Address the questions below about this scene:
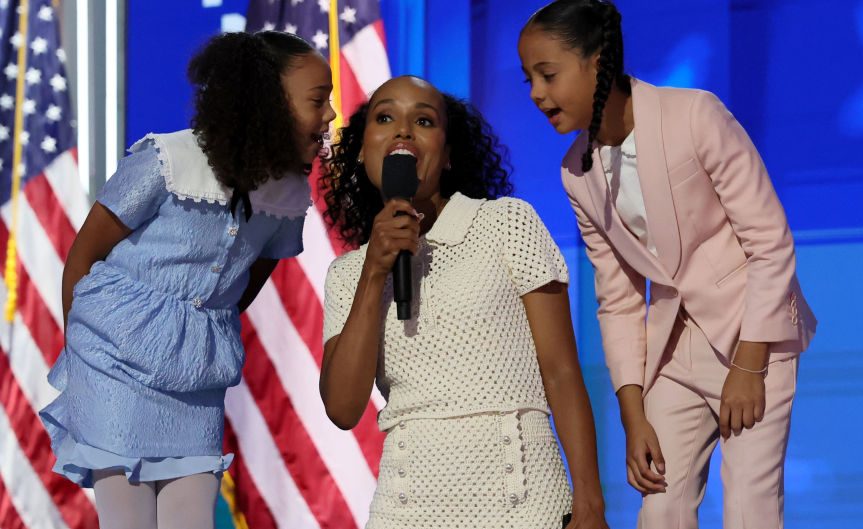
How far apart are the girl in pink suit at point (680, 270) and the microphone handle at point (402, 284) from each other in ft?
1.92

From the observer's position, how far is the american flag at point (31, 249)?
13.7ft

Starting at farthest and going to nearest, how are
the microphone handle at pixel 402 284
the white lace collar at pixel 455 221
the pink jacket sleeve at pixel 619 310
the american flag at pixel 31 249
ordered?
the american flag at pixel 31 249, the pink jacket sleeve at pixel 619 310, the white lace collar at pixel 455 221, the microphone handle at pixel 402 284

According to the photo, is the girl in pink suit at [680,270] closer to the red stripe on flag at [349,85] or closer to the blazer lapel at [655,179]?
the blazer lapel at [655,179]

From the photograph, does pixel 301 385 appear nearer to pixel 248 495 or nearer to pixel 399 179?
pixel 248 495

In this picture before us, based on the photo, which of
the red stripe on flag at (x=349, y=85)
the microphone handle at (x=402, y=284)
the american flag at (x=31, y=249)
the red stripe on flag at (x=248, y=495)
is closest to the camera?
the microphone handle at (x=402, y=284)

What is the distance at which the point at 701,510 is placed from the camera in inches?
143

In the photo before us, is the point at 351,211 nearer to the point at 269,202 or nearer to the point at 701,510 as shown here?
the point at 269,202

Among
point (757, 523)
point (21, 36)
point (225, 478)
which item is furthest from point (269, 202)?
point (21, 36)

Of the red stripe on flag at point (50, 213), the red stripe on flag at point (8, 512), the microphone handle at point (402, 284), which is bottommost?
the red stripe on flag at point (8, 512)

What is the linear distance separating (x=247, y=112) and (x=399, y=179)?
62 cm

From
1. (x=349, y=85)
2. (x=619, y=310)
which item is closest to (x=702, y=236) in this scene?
(x=619, y=310)

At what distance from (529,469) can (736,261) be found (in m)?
0.67

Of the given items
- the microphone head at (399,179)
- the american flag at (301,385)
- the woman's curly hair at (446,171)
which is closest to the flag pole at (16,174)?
the american flag at (301,385)

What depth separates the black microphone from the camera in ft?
6.05
